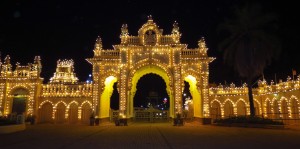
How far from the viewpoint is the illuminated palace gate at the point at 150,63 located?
2972 centimetres

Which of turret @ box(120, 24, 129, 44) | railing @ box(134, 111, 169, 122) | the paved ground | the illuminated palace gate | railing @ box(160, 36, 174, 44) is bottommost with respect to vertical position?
the paved ground

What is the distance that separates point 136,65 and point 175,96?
6.02 meters

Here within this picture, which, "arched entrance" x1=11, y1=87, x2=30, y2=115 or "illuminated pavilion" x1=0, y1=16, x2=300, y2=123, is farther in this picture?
"arched entrance" x1=11, y1=87, x2=30, y2=115

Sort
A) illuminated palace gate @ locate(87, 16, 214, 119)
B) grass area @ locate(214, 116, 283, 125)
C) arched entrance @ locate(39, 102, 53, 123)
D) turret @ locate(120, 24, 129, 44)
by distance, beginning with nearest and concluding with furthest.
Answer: grass area @ locate(214, 116, 283, 125), illuminated palace gate @ locate(87, 16, 214, 119), turret @ locate(120, 24, 129, 44), arched entrance @ locate(39, 102, 53, 123)

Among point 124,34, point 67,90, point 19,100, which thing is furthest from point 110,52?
point 19,100

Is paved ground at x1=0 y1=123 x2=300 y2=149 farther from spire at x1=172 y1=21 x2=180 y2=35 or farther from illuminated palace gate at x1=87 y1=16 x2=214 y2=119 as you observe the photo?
spire at x1=172 y1=21 x2=180 y2=35

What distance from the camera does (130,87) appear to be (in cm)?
2981

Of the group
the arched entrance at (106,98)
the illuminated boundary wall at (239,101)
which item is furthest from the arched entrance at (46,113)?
the illuminated boundary wall at (239,101)

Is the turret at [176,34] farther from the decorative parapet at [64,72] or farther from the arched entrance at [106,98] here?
the decorative parapet at [64,72]

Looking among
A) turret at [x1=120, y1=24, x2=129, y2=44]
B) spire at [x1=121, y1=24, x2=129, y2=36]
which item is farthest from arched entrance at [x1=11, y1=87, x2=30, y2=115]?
spire at [x1=121, y1=24, x2=129, y2=36]

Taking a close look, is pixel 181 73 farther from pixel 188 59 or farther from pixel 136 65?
pixel 136 65

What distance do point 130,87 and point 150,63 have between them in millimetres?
3799

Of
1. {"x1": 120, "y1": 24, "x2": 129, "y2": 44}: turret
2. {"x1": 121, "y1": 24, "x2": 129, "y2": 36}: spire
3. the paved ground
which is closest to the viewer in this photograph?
the paved ground

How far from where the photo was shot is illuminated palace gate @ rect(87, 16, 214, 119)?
2972 cm
